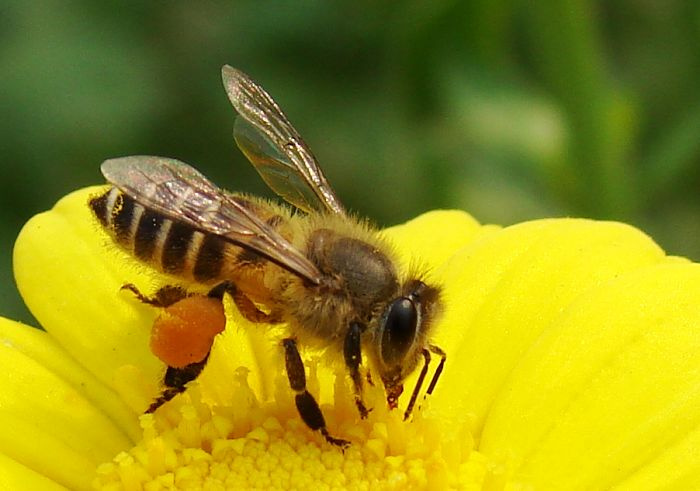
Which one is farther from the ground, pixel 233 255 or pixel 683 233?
pixel 233 255

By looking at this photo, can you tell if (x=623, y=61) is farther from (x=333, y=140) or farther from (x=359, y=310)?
(x=359, y=310)

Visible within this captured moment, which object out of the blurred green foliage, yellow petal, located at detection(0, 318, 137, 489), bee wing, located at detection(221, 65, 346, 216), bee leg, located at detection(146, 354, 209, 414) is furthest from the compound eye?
the blurred green foliage

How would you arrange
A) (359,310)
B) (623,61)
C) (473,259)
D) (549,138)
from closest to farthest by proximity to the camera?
→ (359,310) → (473,259) → (549,138) → (623,61)

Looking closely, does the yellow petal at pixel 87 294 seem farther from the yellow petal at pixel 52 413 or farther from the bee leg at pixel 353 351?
the bee leg at pixel 353 351

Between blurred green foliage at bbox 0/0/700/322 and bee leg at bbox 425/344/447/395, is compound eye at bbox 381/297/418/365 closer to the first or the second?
bee leg at bbox 425/344/447/395

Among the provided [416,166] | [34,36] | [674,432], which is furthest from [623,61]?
[674,432]

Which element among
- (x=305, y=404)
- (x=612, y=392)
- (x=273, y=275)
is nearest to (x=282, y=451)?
(x=305, y=404)

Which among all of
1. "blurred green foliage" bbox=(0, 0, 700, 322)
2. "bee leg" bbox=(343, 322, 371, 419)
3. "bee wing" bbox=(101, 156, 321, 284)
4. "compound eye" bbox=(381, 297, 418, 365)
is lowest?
"blurred green foliage" bbox=(0, 0, 700, 322)
